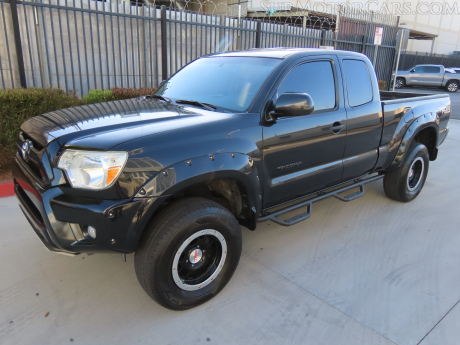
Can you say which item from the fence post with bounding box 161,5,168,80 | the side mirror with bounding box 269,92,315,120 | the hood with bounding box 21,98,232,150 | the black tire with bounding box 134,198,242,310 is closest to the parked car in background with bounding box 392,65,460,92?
the fence post with bounding box 161,5,168,80

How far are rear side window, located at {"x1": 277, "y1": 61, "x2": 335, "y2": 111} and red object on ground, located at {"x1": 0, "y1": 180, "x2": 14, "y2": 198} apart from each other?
149 inches

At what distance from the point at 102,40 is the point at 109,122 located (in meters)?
5.91

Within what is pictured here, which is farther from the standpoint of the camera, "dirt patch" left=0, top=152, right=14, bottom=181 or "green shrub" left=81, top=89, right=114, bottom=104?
"green shrub" left=81, top=89, right=114, bottom=104

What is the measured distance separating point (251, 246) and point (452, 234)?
2.31 meters

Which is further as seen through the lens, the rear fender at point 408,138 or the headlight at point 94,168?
the rear fender at point 408,138

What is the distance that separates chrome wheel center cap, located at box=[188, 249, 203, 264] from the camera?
2678mm

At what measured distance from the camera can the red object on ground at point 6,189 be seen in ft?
15.3

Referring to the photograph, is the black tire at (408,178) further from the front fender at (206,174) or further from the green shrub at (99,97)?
the green shrub at (99,97)

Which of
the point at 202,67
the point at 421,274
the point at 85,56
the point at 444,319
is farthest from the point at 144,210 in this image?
the point at 85,56

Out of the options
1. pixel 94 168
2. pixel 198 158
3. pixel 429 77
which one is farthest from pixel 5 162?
pixel 429 77

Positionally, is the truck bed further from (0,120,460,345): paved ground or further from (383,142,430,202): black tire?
(0,120,460,345): paved ground

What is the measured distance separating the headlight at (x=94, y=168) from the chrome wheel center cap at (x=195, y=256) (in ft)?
2.73

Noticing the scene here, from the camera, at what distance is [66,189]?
2.28m

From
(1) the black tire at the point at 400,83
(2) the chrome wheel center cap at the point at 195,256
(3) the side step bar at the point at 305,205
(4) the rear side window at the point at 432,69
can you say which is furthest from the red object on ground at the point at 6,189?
(4) the rear side window at the point at 432,69
